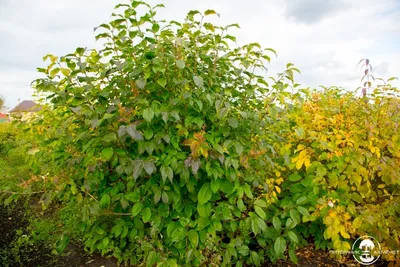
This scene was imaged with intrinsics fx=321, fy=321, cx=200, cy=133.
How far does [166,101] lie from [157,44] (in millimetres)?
377

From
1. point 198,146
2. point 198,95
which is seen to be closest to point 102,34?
point 198,95

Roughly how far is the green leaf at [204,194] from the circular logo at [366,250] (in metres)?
1.49

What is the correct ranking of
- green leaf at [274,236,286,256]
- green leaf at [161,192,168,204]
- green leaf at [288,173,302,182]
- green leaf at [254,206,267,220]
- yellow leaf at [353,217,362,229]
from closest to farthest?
green leaf at [161,192,168,204] → green leaf at [254,206,267,220] → green leaf at [274,236,286,256] → yellow leaf at [353,217,362,229] → green leaf at [288,173,302,182]

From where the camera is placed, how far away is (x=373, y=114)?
8.98 ft

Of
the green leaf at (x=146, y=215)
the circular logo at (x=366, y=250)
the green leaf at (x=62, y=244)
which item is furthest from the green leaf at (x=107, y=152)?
the circular logo at (x=366, y=250)

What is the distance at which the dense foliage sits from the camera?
6.65 feet

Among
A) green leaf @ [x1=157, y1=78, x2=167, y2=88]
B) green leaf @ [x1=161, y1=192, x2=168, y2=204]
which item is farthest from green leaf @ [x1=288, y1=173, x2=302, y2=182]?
green leaf @ [x1=157, y1=78, x2=167, y2=88]

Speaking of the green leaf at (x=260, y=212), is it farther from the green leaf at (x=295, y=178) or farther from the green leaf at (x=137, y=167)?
the green leaf at (x=137, y=167)

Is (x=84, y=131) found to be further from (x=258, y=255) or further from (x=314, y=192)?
(x=314, y=192)

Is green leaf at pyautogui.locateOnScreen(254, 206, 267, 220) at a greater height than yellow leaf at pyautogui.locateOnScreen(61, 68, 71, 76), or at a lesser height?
lesser

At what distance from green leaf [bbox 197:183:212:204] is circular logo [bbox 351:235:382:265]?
1485 millimetres

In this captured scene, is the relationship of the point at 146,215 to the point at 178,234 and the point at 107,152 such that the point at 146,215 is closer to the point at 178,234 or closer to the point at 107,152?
the point at 178,234

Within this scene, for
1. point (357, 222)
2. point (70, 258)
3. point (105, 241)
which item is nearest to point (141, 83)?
point (105, 241)

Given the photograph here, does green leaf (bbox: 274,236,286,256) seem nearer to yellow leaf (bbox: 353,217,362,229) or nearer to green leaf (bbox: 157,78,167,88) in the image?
yellow leaf (bbox: 353,217,362,229)
